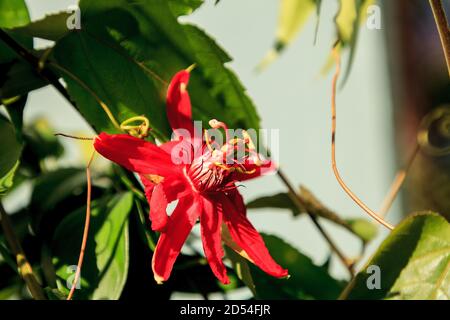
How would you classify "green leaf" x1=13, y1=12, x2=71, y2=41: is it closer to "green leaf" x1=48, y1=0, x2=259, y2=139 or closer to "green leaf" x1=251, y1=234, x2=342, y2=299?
"green leaf" x1=48, y1=0, x2=259, y2=139

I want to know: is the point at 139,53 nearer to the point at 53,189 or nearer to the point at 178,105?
the point at 178,105

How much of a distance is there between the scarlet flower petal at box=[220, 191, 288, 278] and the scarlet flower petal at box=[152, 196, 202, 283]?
19mm

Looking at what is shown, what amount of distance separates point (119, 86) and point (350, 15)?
5.8 inches

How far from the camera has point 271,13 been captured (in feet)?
2.88

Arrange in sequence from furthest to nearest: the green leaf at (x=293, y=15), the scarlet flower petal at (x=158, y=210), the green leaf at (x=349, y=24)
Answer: the green leaf at (x=293, y=15) → the green leaf at (x=349, y=24) → the scarlet flower petal at (x=158, y=210)

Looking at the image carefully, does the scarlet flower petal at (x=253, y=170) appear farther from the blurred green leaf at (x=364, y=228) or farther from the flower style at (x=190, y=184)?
the blurred green leaf at (x=364, y=228)

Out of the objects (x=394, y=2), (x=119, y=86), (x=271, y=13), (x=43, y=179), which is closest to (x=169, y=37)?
(x=119, y=86)

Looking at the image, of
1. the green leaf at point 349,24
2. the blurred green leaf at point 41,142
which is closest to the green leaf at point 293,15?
the green leaf at point 349,24

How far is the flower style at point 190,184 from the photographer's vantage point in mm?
341

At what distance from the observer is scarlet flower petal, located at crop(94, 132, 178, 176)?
337 mm

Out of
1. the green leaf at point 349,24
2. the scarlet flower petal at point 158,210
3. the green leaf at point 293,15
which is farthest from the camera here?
the green leaf at point 293,15

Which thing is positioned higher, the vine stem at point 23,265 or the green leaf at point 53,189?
the vine stem at point 23,265

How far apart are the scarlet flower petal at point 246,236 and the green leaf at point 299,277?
0.08 m

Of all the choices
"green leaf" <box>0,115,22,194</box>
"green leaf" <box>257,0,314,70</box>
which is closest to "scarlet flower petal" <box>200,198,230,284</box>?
"green leaf" <box>0,115,22,194</box>
